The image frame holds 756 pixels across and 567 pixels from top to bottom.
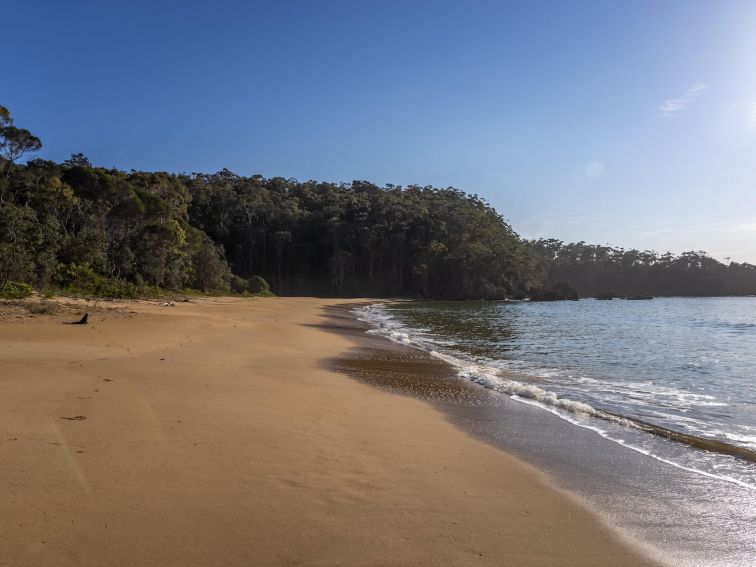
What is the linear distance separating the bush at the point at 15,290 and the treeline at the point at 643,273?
11212 cm

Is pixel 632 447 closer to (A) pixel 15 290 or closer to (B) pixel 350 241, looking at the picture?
(A) pixel 15 290

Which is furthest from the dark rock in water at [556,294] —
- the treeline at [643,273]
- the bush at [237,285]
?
the bush at [237,285]

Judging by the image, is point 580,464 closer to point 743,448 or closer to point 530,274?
point 743,448

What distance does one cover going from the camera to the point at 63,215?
29516 millimetres

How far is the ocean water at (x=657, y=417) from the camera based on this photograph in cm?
379

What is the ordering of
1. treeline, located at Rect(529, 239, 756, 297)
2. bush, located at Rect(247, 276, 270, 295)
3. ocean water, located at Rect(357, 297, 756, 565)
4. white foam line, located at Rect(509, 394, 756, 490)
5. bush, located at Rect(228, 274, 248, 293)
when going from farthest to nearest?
treeline, located at Rect(529, 239, 756, 297) < bush, located at Rect(247, 276, 270, 295) < bush, located at Rect(228, 274, 248, 293) < white foam line, located at Rect(509, 394, 756, 490) < ocean water, located at Rect(357, 297, 756, 565)

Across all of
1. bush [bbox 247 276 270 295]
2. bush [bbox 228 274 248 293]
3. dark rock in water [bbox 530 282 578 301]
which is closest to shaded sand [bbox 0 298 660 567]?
bush [bbox 228 274 248 293]

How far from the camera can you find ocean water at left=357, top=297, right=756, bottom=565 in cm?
379

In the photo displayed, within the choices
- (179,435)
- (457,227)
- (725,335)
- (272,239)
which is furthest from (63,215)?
(457,227)

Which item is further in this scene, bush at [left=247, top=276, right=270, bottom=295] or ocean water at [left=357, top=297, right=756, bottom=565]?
bush at [left=247, top=276, right=270, bottom=295]

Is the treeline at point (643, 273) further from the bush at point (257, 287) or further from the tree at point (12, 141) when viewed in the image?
the tree at point (12, 141)

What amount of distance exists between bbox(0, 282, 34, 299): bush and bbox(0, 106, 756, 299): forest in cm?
9

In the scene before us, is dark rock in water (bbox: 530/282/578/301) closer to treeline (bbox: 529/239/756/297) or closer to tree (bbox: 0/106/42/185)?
treeline (bbox: 529/239/756/297)

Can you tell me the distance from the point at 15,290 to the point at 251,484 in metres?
16.9
